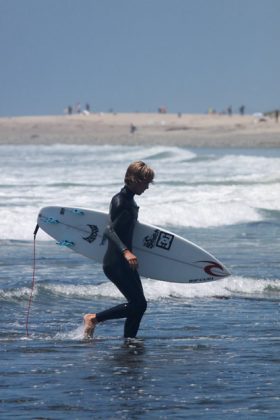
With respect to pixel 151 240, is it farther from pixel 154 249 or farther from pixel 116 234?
pixel 116 234

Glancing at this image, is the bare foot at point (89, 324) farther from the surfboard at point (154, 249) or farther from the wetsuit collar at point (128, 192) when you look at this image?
the wetsuit collar at point (128, 192)

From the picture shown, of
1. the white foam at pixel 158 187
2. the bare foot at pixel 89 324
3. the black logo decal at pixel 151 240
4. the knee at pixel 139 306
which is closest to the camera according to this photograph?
the knee at pixel 139 306

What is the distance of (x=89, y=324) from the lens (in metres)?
9.01

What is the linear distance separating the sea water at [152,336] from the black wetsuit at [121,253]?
29 centimetres

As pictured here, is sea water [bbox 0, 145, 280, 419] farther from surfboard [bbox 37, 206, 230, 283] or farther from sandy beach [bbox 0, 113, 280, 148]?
sandy beach [bbox 0, 113, 280, 148]

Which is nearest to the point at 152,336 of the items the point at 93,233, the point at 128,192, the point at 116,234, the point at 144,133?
the point at 93,233

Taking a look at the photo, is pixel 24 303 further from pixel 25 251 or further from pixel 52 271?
pixel 25 251

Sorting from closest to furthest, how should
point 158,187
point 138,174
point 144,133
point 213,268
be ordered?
point 138,174
point 213,268
point 158,187
point 144,133

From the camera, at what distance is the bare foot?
8977 mm

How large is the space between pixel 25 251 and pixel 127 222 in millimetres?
6668

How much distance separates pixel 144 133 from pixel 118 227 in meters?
66.2

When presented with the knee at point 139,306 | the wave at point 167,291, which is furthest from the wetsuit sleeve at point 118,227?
the wave at point 167,291

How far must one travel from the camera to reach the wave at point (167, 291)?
445 inches

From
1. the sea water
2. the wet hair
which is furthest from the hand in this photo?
the sea water
